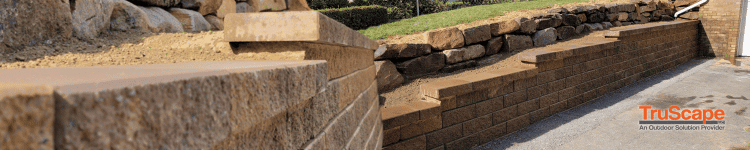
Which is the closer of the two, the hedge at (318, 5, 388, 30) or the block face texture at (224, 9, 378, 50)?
the block face texture at (224, 9, 378, 50)

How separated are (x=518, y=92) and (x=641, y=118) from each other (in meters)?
1.86

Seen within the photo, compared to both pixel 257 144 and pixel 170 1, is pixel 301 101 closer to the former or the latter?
pixel 257 144

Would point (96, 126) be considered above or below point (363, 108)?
above

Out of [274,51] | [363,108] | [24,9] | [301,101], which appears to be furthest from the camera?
[363,108]

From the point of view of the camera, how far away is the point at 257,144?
1.13 m

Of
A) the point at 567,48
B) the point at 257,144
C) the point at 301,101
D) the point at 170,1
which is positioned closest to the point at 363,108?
the point at 301,101

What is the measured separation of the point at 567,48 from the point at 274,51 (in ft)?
18.7

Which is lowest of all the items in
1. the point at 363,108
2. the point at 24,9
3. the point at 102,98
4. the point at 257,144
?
the point at 363,108

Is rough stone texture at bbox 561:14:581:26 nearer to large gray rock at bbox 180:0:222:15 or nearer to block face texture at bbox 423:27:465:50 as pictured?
block face texture at bbox 423:27:465:50

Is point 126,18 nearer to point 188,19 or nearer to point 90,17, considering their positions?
point 90,17

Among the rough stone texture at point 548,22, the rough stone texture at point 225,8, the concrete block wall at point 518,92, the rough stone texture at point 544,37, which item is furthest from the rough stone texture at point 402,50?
the rough stone texture at point 548,22

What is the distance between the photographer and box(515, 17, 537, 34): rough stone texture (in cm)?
728

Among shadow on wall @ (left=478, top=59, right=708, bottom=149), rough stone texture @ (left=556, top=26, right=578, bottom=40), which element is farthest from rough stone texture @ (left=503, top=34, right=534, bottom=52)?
shadow on wall @ (left=478, top=59, right=708, bottom=149)

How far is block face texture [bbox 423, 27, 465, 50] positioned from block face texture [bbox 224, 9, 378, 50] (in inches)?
175
